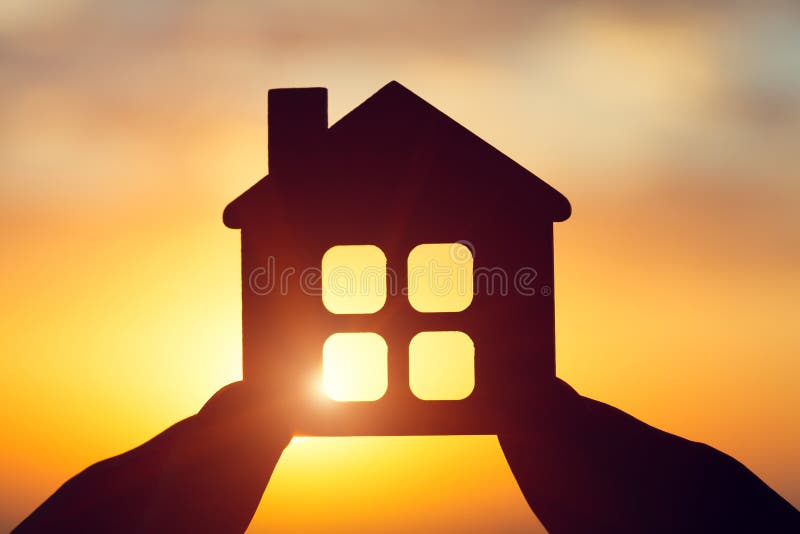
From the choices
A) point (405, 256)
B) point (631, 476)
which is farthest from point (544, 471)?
point (405, 256)

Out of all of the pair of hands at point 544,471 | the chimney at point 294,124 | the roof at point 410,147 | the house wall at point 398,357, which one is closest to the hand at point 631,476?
the pair of hands at point 544,471

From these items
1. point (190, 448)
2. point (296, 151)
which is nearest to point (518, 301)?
point (296, 151)

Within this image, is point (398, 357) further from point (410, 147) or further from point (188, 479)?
point (188, 479)

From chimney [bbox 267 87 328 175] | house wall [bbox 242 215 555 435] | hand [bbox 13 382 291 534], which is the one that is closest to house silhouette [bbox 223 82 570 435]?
house wall [bbox 242 215 555 435]

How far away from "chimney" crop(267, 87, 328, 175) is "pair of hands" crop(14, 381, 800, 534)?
5.95 ft

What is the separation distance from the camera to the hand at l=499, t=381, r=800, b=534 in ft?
27.9

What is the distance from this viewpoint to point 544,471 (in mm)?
9516

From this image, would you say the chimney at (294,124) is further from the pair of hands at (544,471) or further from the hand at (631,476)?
the hand at (631,476)

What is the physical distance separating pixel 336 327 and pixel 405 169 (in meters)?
1.34

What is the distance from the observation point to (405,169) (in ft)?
30.0

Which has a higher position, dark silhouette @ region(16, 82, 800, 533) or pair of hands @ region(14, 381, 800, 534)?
dark silhouette @ region(16, 82, 800, 533)

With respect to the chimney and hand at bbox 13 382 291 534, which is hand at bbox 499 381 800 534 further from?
the chimney

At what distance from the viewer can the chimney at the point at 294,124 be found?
30.5 feet

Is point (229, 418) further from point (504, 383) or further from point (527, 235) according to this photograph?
point (527, 235)
